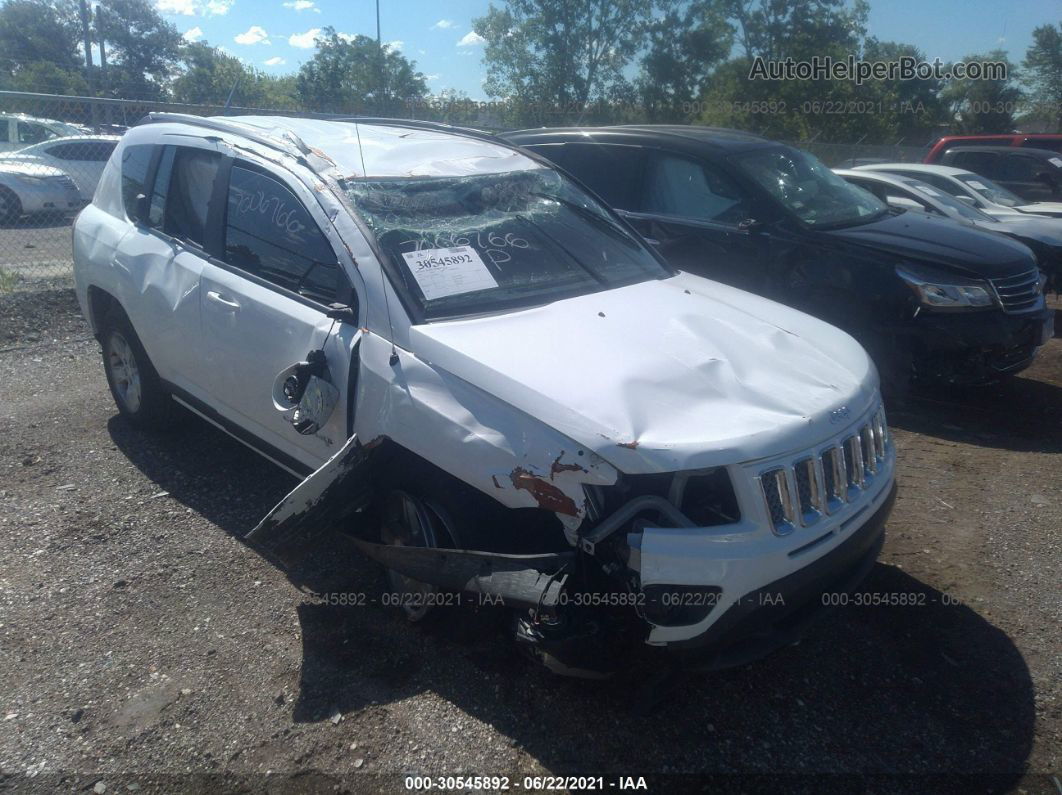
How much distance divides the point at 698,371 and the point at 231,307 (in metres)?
2.21

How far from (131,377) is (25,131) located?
1300cm

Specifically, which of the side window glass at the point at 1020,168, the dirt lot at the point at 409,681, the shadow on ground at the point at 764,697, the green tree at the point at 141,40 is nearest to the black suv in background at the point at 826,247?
the dirt lot at the point at 409,681

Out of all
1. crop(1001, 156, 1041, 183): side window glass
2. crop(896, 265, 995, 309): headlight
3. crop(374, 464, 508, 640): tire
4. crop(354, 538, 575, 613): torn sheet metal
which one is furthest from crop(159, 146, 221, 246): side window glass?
crop(1001, 156, 1041, 183): side window glass

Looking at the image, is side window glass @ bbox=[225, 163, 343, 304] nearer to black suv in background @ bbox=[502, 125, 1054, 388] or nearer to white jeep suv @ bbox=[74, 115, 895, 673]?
white jeep suv @ bbox=[74, 115, 895, 673]

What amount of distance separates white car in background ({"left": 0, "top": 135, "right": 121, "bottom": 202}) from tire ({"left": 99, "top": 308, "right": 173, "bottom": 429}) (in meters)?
9.74

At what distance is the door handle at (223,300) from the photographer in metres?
3.79

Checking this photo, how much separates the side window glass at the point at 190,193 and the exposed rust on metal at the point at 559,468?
2569mm

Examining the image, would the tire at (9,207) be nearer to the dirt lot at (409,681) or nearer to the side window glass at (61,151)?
the side window glass at (61,151)

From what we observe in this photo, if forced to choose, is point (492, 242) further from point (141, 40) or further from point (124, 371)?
point (141, 40)

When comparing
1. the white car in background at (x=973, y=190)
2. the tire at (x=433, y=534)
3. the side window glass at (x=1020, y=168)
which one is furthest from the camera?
the side window glass at (x=1020, y=168)

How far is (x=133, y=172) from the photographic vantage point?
4855mm

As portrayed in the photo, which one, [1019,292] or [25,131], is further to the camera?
[25,131]

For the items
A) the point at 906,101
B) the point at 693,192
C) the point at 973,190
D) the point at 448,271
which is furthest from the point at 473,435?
the point at 906,101

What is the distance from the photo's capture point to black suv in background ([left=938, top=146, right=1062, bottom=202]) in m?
12.1
